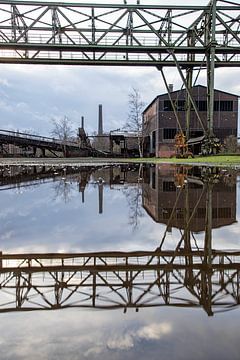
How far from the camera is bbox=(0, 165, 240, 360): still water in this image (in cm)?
184

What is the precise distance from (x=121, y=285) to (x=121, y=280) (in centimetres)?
11

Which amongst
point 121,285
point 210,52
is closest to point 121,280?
point 121,285

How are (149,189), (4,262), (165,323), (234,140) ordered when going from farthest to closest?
(234,140) < (149,189) < (4,262) < (165,323)

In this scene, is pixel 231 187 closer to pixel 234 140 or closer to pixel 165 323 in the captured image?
pixel 165 323

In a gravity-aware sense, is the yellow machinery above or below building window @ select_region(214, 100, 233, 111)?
below

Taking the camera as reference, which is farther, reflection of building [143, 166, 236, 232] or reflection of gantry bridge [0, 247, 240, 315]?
reflection of building [143, 166, 236, 232]

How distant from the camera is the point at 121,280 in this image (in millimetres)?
2875

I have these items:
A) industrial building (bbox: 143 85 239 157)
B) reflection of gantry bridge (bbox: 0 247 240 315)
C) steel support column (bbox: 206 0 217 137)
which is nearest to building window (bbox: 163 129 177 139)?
industrial building (bbox: 143 85 239 157)

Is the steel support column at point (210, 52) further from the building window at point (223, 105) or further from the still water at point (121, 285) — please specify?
the building window at point (223, 105)

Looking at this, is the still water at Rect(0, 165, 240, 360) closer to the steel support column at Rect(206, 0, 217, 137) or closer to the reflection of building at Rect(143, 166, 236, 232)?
the reflection of building at Rect(143, 166, 236, 232)

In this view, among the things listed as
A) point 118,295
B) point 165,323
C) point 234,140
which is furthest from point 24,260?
point 234,140

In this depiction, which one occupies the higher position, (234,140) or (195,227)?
(234,140)

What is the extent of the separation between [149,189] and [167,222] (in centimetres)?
414

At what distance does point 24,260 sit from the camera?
3381 mm
